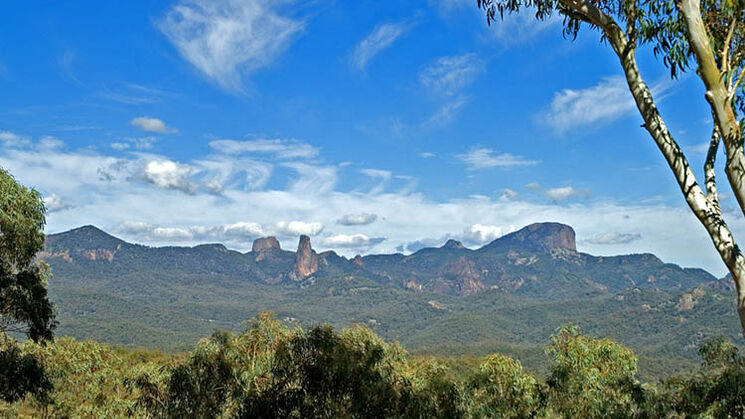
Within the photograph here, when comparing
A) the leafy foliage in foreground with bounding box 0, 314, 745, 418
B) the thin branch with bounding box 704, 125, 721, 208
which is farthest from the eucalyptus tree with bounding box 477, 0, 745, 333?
the leafy foliage in foreground with bounding box 0, 314, 745, 418

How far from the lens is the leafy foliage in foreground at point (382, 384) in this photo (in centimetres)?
939

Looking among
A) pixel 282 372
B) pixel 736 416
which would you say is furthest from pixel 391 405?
pixel 736 416

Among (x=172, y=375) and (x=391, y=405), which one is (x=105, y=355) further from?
(x=391, y=405)

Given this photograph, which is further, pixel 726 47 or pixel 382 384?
pixel 382 384

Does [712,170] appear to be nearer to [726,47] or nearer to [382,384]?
[726,47]

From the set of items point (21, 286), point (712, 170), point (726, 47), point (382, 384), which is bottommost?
point (382, 384)

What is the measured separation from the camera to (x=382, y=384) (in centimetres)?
952

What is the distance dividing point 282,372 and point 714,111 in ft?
26.0

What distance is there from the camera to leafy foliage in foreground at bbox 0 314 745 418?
9391 mm

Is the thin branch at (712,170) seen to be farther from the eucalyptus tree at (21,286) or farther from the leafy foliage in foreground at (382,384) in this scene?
the eucalyptus tree at (21,286)

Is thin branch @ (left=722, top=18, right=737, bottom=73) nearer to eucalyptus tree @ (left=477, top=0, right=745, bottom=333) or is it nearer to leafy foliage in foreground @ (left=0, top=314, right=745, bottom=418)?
eucalyptus tree @ (left=477, top=0, right=745, bottom=333)

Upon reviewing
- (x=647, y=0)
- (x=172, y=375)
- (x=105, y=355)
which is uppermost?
(x=647, y=0)

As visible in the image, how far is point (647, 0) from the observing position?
4719 mm

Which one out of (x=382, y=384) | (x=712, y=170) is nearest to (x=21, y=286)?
(x=382, y=384)
